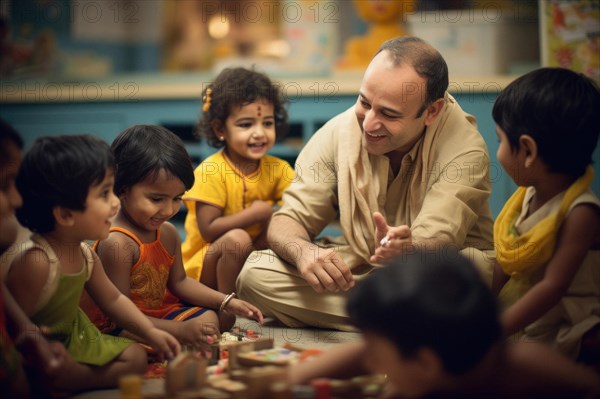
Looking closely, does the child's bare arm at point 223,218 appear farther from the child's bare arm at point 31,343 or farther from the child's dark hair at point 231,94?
the child's bare arm at point 31,343

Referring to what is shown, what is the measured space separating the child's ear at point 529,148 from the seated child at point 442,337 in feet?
1.99

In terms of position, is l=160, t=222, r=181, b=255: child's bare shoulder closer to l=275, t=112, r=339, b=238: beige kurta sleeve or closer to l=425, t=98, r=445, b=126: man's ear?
l=275, t=112, r=339, b=238: beige kurta sleeve

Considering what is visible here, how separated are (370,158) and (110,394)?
1052mm

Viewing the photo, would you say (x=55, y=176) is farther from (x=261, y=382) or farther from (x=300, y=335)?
(x=300, y=335)

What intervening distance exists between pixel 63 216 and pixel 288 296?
2.81 feet

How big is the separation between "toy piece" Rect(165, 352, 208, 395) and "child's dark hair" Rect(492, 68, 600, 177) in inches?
35.2

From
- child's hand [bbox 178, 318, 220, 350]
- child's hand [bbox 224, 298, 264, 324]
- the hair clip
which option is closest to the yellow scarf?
child's hand [bbox 224, 298, 264, 324]

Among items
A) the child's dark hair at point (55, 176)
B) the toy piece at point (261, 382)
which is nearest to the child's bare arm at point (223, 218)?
the child's dark hair at point (55, 176)

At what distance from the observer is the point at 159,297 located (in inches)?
84.7

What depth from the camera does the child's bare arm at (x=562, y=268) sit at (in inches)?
69.9

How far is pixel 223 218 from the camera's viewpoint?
8.64 ft

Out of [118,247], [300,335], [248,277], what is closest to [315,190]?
[248,277]

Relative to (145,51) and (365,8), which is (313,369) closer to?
(365,8)

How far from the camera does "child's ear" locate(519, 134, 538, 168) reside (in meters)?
1.85
